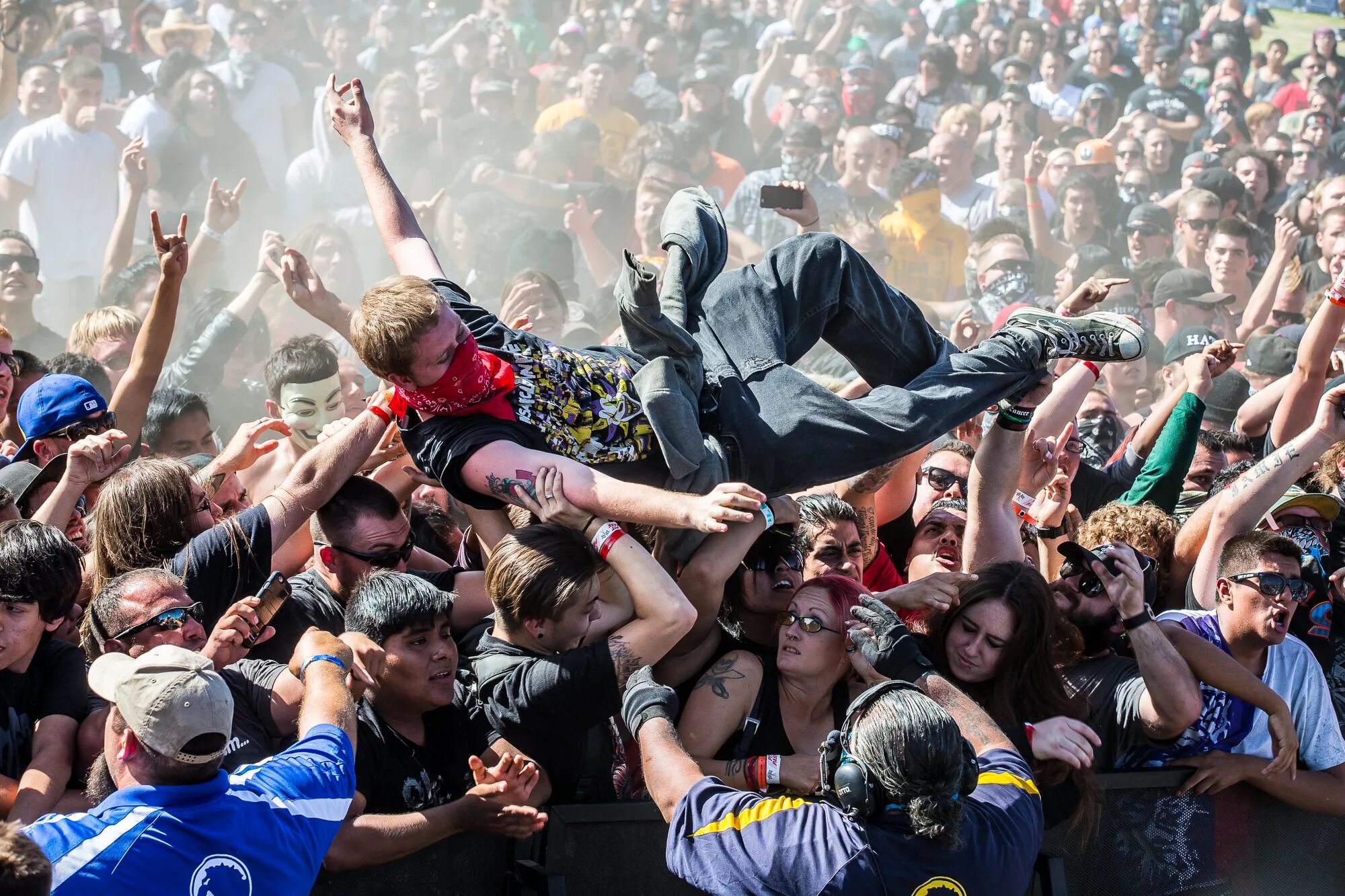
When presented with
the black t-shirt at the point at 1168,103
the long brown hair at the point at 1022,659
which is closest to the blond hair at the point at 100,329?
the long brown hair at the point at 1022,659

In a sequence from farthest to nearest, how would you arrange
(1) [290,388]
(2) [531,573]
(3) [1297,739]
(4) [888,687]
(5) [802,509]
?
1. (1) [290,388]
2. (5) [802,509]
3. (3) [1297,739]
4. (2) [531,573]
5. (4) [888,687]

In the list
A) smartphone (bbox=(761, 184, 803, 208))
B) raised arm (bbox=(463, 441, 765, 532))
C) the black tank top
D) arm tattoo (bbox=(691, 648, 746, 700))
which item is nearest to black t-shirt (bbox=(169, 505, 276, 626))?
raised arm (bbox=(463, 441, 765, 532))

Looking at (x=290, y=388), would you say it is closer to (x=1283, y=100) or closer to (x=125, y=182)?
(x=125, y=182)

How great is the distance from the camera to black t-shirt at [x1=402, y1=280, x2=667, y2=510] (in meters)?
3.02

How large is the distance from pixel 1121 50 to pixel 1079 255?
3.31 meters

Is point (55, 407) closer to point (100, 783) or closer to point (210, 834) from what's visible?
point (100, 783)

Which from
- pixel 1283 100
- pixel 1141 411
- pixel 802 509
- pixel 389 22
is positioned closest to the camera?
pixel 802 509

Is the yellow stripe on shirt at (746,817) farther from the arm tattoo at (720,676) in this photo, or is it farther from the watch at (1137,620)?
the watch at (1137,620)

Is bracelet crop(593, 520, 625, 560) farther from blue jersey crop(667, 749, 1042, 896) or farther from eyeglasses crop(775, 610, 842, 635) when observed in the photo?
blue jersey crop(667, 749, 1042, 896)

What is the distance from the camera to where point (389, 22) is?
10.6m

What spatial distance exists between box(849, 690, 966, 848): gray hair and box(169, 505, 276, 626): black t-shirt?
1540 millimetres

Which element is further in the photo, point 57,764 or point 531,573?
point 531,573

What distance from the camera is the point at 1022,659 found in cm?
309

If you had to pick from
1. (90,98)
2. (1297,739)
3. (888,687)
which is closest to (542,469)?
(888,687)
